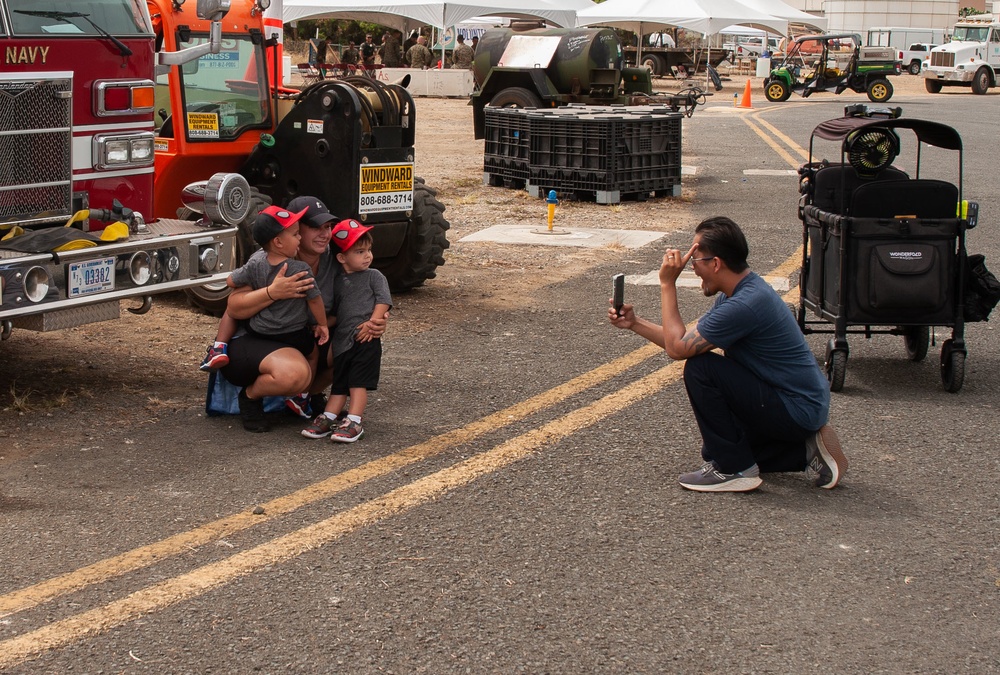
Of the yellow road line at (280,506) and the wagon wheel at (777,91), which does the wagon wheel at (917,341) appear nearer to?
the yellow road line at (280,506)

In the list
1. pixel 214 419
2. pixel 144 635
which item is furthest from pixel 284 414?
pixel 144 635

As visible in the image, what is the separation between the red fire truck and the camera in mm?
5934

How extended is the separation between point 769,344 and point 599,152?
9843mm

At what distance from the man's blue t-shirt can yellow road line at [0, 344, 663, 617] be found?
142 centimetres

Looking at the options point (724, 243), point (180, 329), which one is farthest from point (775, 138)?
point (724, 243)

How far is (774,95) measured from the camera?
40.7 m

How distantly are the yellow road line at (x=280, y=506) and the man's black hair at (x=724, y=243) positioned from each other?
153cm

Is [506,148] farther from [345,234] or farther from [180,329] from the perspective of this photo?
[345,234]

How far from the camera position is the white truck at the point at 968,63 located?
4622cm

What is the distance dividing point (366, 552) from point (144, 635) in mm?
940

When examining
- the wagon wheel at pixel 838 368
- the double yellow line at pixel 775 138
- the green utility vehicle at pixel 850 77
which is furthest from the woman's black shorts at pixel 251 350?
the green utility vehicle at pixel 850 77

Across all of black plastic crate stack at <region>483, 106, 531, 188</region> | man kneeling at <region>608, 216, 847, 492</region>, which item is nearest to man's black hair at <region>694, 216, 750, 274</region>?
man kneeling at <region>608, 216, 847, 492</region>

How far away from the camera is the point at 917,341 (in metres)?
7.56

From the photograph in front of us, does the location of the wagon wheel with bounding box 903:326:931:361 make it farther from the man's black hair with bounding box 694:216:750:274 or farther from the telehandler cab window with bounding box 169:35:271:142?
the telehandler cab window with bounding box 169:35:271:142
